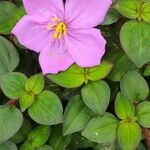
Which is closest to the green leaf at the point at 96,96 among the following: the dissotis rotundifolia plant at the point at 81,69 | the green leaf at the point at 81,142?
the dissotis rotundifolia plant at the point at 81,69

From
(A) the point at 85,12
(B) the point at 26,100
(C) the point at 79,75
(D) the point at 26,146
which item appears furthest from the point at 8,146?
(A) the point at 85,12

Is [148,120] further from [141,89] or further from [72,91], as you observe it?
[72,91]

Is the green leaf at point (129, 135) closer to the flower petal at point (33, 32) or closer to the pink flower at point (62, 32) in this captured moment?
the pink flower at point (62, 32)

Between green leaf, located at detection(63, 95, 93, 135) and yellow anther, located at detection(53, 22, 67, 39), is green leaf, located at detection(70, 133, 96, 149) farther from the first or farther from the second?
yellow anther, located at detection(53, 22, 67, 39)

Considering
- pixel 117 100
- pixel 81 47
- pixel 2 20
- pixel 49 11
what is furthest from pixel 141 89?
pixel 2 20

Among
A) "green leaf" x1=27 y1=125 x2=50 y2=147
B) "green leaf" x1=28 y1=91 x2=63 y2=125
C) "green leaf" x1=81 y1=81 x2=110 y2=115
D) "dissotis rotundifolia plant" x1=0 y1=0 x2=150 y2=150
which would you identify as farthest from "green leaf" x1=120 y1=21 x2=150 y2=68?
"green leaf" x1=27 y1=125 x2=50 y2=147

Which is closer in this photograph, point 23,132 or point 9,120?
point 9,120

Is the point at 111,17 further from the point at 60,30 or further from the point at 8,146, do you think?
the point at 8,146
